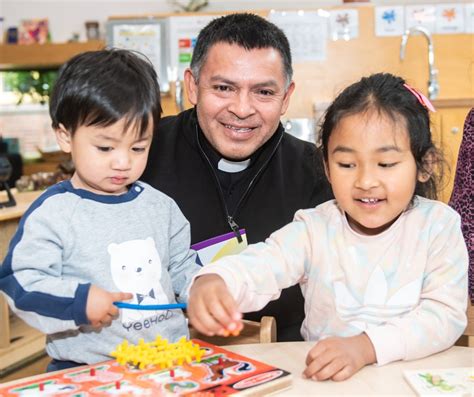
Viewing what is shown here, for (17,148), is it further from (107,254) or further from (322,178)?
(107,254)

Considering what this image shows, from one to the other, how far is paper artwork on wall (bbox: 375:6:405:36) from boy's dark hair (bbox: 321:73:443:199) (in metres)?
2.80

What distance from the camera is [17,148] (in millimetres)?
5512

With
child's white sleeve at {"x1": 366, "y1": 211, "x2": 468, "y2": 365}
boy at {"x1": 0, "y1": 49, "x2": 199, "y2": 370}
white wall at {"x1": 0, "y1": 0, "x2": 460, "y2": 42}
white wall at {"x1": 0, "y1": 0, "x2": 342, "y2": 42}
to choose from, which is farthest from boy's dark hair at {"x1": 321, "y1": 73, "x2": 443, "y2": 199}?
white wall at {"x1": 0, "y1": 0, "x2": 342, "y2": 42}

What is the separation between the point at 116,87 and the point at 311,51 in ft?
9.55

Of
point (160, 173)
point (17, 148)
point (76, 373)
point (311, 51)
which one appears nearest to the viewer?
point (76, 373)

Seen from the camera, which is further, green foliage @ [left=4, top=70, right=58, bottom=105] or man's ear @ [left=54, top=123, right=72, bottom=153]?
green foliage @ [left=4, top=70, right=58, bottom=105]

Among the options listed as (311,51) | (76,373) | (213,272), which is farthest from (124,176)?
(311,51)

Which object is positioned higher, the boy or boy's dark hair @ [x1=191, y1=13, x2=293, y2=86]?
boy's dark hair @ [x1=191, y1=13, x2=293, y2=86]

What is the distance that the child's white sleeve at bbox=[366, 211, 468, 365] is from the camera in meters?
1.08

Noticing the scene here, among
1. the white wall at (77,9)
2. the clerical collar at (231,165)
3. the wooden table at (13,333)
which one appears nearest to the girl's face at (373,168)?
the clerical collar at (231,165)

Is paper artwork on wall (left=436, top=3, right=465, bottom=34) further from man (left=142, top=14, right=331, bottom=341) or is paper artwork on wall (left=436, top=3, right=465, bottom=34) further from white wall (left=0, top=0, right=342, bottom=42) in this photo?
man (left=142, top=14, right=331, bottom=341)

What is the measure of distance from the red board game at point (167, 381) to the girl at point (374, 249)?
0.13 meters

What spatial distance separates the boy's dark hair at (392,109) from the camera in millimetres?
1218

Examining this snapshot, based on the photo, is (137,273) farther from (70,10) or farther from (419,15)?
(70,10)
